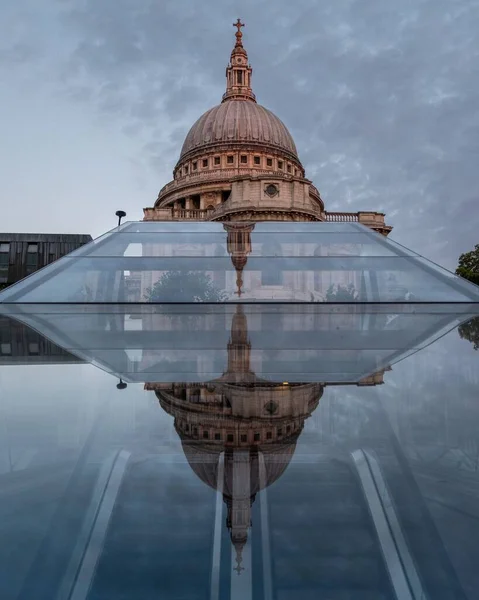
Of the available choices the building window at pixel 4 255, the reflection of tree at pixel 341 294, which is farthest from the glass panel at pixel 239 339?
the building window at pixel 4 255

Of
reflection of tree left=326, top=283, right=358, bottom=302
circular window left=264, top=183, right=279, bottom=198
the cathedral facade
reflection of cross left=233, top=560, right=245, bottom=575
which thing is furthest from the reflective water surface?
the cathedral facade

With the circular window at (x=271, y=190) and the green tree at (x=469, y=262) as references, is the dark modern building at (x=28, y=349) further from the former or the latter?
the green tree at (x=469, y=262)

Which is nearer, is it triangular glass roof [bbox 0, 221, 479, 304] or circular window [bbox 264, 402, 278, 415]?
circular window [bbox 264, 402, 278, 415]

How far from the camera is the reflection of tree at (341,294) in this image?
699cm

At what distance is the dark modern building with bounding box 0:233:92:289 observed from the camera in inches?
1859

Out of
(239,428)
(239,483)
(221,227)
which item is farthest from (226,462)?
(221,227)

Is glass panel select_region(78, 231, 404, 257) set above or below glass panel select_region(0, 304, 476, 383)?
above

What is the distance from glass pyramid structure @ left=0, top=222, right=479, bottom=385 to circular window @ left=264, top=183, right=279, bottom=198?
29653 mm

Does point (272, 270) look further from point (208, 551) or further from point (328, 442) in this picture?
point (208, 551)

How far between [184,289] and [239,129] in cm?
5384

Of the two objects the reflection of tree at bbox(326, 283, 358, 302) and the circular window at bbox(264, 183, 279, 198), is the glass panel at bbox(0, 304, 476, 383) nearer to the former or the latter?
the reflection of tree at bbox(326, 283, 358, 302)

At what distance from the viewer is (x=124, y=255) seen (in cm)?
728

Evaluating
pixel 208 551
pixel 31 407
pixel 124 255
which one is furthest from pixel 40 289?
pixel 208 551

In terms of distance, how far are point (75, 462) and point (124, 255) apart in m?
5.89
